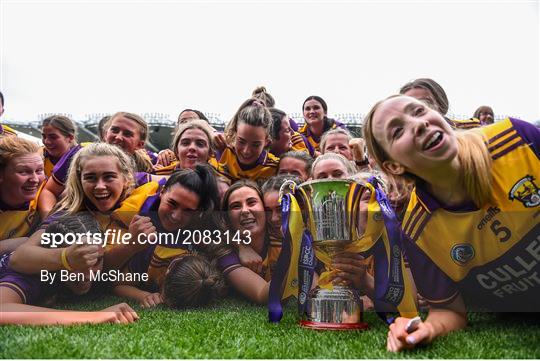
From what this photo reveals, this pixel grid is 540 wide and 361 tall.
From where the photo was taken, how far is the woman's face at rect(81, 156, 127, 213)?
345cm

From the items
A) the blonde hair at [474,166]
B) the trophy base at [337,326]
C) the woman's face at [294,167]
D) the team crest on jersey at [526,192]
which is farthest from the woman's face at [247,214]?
the team crest on jersey at [526,192]

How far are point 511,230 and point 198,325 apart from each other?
1749 millimetres

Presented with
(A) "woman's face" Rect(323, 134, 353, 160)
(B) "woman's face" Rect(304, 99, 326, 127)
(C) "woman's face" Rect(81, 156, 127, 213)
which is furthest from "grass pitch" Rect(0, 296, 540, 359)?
(B) "woman's face" Rect(304, 99, 326, 127)

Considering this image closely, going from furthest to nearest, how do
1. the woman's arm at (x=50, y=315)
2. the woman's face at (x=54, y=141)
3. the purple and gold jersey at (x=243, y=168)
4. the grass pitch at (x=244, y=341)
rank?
the woman's face at (x=54, y=141)
the purple and gold jersey at (x=243, y=168)
the woman's arm at (x=50, y=315)
the grass pitch at (x=244, y=341)

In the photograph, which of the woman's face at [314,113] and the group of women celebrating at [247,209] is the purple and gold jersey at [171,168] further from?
the woman's face at [314,113]

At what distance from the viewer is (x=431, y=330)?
213cm

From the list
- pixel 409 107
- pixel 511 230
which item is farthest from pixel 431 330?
pixel 409 107

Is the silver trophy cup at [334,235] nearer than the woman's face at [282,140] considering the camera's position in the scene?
Yes

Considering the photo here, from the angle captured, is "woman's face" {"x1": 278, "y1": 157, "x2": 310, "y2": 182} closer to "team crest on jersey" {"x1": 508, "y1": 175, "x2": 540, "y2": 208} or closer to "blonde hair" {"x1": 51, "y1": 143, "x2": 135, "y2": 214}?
"blonde hair" {"x1": 51, "y1": 143, "x2": 135, "y2": 214}

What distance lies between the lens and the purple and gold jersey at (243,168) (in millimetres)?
4289

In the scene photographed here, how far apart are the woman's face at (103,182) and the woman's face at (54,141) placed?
61.6 inches

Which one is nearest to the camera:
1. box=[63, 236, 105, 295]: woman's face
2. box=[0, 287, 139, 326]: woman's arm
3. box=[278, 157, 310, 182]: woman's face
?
box=[0, 287, 139, 326]: woman's arm

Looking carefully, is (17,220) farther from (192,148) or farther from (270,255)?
(270,255)

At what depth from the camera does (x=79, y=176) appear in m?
3.54
